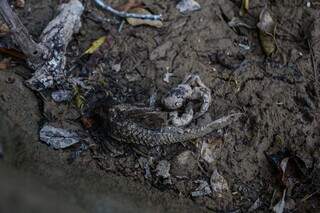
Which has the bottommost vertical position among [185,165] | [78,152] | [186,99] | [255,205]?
[255,205]

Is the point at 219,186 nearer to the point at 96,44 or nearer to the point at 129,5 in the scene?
the point at 96,44

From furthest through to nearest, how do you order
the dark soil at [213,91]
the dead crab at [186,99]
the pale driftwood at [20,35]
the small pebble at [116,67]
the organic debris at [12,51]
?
the small pebble at [116,67]
the organic debris at [12,51]
the dead crab at [186,99]
the dark soil at [213,91]
the pale driftwood at [20,35]

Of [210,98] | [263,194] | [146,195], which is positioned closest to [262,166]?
[263,194]

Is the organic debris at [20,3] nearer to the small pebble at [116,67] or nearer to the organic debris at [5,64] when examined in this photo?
the organic debris at [5,64]

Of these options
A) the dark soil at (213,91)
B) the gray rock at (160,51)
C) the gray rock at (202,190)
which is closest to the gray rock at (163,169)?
the dark soil at (213,91)

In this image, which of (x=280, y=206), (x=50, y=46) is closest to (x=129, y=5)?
(x=50, y=46)

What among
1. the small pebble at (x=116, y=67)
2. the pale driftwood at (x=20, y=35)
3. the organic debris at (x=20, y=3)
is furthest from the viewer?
the organic debris at (x=20, y=3)

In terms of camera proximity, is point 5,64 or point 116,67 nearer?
point 5,64
